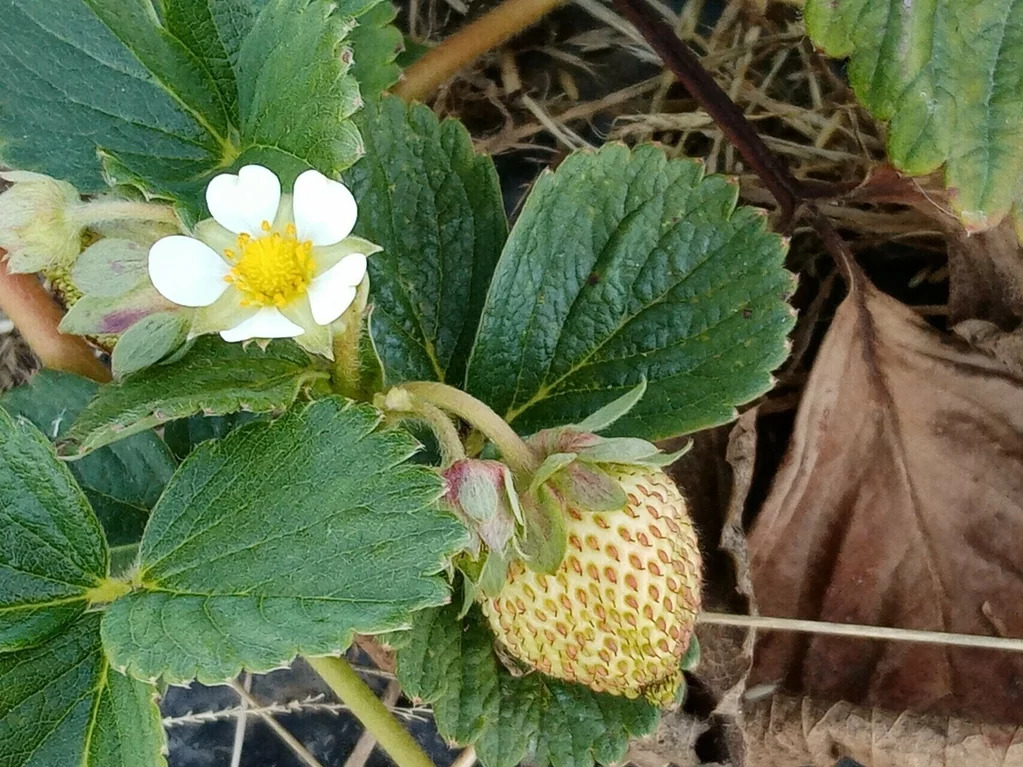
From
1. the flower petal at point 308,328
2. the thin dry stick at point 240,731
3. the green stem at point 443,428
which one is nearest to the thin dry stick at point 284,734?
the thin dry stick at point 240,731

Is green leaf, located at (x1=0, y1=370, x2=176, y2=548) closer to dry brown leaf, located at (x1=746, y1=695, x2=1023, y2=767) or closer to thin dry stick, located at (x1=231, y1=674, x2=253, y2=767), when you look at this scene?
thin dry stick, located at (x1=231, y1=674, x2=253, y2=767)

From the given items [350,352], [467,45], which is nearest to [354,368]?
[350,352]

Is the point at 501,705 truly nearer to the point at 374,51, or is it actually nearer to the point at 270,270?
the point at 270,270

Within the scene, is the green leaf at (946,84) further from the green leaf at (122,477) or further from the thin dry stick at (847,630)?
the green leaf at (122,477)

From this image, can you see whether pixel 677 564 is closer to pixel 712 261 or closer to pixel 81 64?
pixel 712 261

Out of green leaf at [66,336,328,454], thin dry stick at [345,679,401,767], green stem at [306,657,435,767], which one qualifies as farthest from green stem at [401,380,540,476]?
thin dry stick at [345,679,401,767]

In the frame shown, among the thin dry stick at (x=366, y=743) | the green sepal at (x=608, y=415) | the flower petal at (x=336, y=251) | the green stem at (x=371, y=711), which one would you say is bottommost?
the thin dry stick at (x=366, y=743)

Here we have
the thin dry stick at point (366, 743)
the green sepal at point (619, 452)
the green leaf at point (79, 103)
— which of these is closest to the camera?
the green sepal at point (619, 452)
